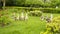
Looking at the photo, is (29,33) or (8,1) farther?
(8,1)

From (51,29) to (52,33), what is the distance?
43cm

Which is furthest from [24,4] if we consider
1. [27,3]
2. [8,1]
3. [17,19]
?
[17,19]

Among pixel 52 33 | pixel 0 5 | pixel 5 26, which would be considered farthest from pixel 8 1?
pixel 52 33

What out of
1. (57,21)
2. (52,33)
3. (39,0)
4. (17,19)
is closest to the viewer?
(52,33)

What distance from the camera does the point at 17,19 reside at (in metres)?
17.3

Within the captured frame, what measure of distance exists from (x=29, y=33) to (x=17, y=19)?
5.15m

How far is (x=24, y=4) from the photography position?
34938 mm

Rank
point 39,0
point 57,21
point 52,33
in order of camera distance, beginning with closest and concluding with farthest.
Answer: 1. point 52,33
2. point 57,21
3. point 39,0

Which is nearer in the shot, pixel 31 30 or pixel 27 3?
pixel 31 30

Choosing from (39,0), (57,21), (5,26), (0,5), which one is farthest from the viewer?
(39,0)

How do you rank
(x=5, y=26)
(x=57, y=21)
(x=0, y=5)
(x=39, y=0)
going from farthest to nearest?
(x=39, y=0), (x=0, y=5), (x=5, y=26), (x=57, y=21)

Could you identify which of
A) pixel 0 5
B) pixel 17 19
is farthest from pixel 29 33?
pixel 0 5

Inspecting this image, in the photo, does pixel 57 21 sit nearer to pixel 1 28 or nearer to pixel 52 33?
pixel 52 33

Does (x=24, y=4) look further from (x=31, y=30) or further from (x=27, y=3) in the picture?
(x=31, y=30)
